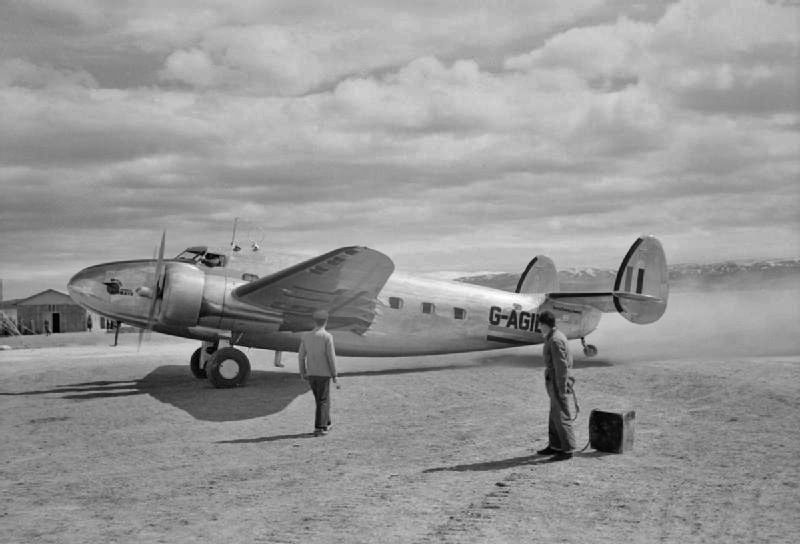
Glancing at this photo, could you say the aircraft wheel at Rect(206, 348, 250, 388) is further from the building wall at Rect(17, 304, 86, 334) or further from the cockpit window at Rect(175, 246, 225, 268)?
the building wall at Rect(17, 304, 86, 334)

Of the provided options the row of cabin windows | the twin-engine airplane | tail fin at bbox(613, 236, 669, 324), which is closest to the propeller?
the twin-engine airplane

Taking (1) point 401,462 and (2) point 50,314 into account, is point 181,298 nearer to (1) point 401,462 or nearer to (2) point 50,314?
(1) point 401,462

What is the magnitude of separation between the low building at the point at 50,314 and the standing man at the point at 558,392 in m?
56.3

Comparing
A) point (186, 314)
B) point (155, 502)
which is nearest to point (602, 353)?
point (186, 314)

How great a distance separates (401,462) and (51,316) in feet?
188

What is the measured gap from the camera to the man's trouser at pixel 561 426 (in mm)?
9914

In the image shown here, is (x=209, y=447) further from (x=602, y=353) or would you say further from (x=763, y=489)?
(x=602, y=353)

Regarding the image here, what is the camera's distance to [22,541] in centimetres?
682

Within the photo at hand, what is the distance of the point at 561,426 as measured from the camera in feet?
32.7

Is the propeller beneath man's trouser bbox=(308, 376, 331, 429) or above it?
above

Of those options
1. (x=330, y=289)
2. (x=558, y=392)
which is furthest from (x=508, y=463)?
(x=330, y=289)

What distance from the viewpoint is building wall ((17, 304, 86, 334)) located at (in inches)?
2328

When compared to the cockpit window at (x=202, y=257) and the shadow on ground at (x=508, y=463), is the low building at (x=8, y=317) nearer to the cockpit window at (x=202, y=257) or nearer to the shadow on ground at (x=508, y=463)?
the cockpit window at (x=202, y=257)

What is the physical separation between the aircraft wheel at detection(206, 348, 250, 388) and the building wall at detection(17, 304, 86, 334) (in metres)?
46.2
